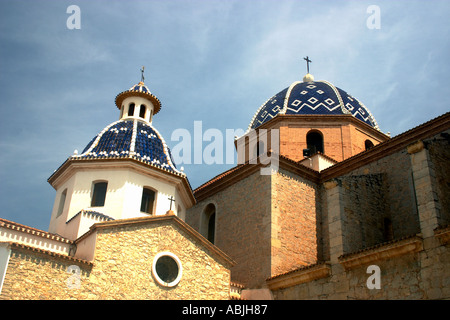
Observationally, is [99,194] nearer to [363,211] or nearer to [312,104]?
[363,211]

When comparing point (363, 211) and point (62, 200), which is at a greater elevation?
point (62, 200)

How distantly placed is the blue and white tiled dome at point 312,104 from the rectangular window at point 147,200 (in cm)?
765

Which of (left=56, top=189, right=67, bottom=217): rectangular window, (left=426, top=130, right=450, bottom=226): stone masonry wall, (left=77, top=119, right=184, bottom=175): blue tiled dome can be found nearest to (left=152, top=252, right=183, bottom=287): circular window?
(left=77, top=119, right=184, bottom=175): blue tiled dome

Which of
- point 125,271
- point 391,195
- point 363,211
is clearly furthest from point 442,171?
point 125,271

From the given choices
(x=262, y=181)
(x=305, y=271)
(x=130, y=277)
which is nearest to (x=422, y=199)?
(x=305, y=271)

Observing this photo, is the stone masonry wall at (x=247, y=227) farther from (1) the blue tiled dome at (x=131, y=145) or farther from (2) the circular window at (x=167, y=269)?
(2) the circular window at (x=167, y=269)

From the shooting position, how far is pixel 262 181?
15.9m

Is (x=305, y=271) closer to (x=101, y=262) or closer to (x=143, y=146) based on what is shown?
(x=101, y=262)

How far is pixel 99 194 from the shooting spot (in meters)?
14.6

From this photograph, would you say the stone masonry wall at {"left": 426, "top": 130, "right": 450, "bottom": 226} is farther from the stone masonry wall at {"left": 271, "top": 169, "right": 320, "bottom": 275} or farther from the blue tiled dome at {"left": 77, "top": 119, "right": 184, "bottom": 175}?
Result: the blue tiled dome at {"left": 77, "top": 119, "right": 184, "bottom": 175}

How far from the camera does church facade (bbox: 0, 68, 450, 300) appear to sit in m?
10.6

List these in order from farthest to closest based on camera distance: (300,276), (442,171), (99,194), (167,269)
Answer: (99,194) < (300,276) < (167,269) < (442,171)

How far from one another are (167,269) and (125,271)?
1.18 metres
